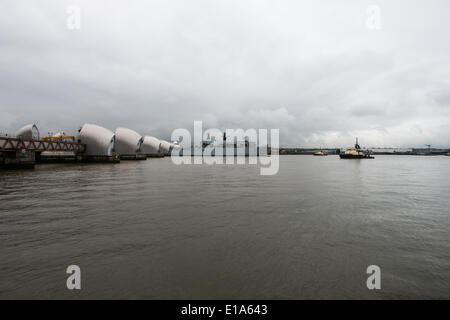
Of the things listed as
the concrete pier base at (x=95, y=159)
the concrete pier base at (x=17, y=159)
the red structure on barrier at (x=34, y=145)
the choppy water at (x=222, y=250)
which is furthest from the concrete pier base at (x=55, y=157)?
the choppy water at (x=222, y=250)

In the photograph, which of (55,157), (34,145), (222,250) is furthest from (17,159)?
(222,250)

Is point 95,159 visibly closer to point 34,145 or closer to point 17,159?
point 34,145

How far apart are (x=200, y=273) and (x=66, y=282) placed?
250 centimetres

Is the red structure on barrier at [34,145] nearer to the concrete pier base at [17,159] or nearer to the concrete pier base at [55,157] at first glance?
the concrete pier base at [17,159]

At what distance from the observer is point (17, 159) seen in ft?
93.5

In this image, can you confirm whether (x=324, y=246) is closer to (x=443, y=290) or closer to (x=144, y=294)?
(x=443, y=290)

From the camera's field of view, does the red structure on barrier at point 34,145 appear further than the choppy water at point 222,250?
Yes

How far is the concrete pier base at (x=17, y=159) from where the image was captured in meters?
27.9

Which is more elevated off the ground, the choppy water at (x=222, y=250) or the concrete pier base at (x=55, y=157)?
the concrete pier base at (x=55, y=157)

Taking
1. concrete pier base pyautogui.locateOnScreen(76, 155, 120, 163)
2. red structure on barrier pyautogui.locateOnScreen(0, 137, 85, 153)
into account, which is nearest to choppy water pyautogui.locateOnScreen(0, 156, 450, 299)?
red structure on barrier pyautogui.locateOnScreen(0, 137, 85, 153)

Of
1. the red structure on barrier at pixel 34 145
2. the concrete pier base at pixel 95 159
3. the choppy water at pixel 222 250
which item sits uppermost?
the red structure on barrier at pixel 34 145

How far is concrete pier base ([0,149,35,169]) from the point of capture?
27.9 metres

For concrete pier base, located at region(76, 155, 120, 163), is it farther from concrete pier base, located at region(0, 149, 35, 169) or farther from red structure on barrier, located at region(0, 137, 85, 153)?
concrete pier base, located at region(0, 149, 35, 169)
